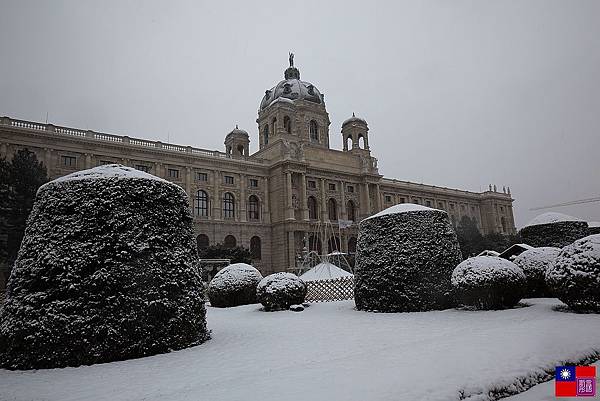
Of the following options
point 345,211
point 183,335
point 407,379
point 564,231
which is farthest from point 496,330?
point 345,211

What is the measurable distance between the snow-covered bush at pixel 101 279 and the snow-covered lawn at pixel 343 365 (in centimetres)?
37

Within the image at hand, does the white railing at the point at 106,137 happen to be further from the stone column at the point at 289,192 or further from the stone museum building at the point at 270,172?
→ the stone column at the point at 289,192

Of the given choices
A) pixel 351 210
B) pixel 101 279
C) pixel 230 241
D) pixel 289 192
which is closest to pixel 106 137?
pixel 230 241

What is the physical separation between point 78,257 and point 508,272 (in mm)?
10364

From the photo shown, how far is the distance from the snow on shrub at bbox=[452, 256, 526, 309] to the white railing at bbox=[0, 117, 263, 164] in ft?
124

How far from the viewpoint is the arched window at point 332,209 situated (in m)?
54.3

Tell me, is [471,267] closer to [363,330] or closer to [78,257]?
[363,330]

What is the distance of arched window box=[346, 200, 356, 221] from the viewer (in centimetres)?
5618

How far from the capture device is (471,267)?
1099 centimetres

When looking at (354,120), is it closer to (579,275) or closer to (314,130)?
(314,130)

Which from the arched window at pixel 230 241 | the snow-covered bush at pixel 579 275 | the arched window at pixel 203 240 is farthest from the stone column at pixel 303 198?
the snow-covered bush at pixel 579 275

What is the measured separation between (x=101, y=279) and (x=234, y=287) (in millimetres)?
9412

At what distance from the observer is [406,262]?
37.8 ft

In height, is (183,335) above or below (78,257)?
below
